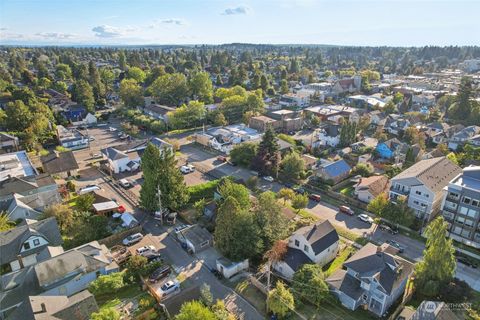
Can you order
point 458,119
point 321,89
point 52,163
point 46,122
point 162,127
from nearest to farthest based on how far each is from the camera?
1. point 52,163
2. point 46,122
3. point 162,127
4. point 458,119
5. point 321,89

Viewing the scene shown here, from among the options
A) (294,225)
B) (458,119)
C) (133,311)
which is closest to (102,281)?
(133,311)

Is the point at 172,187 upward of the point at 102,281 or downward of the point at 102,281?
upward

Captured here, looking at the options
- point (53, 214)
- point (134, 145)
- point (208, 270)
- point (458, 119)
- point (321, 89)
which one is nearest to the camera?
point (208, 270)

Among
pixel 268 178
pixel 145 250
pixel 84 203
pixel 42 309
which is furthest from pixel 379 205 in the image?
pixel 84 203

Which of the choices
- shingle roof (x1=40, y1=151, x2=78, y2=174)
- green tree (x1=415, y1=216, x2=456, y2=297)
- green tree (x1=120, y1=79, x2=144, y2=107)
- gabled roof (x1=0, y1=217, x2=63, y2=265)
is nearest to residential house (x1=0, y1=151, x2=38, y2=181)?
shingle roof (x1=40, y1=151, x2=78, y2=174)

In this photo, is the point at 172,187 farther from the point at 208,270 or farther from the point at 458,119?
the point at 458,119
